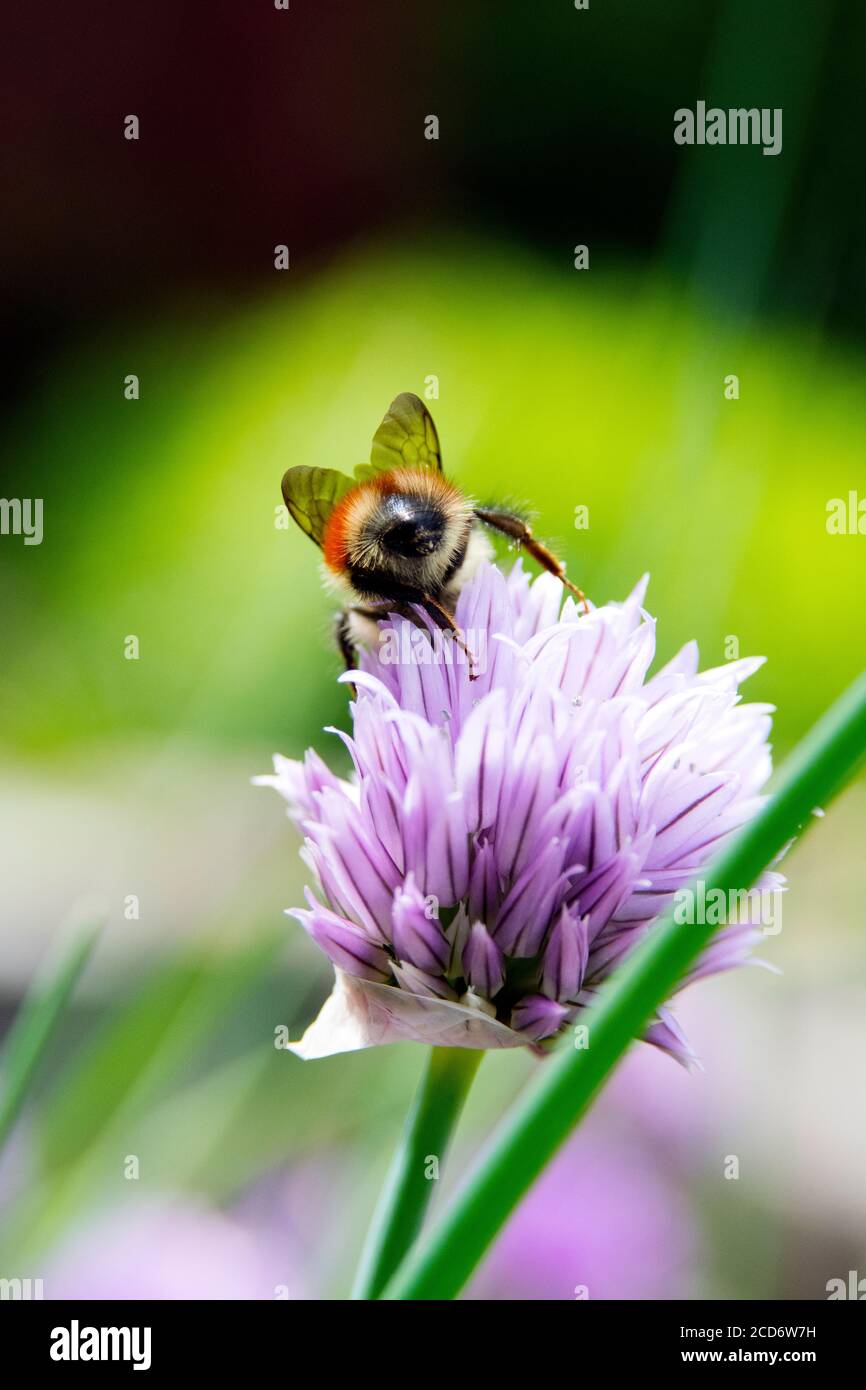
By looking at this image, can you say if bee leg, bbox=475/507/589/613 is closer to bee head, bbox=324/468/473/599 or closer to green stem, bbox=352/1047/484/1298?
bee head, bbox=324/468/473/599

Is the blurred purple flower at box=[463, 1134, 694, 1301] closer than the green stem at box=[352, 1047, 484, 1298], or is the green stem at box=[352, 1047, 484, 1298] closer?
the green stem at box=[352, 1047, 484, 1298]

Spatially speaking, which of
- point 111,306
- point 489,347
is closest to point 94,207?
point 111,306

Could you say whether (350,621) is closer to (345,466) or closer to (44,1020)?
(44,1020)

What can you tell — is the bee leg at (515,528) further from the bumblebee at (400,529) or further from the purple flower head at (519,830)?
the purple flower head at (519,830)

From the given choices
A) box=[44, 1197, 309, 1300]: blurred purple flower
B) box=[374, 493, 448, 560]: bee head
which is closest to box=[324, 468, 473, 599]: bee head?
box=[374, 493, 448, 560]: bee head

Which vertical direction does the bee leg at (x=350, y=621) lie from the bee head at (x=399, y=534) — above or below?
below

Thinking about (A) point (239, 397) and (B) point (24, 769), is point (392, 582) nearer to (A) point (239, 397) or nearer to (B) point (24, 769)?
(B) point (24, 769)

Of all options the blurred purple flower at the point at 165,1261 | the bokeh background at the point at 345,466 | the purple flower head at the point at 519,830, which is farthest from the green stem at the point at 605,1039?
the blurred purple flower at the point at 165,1261
